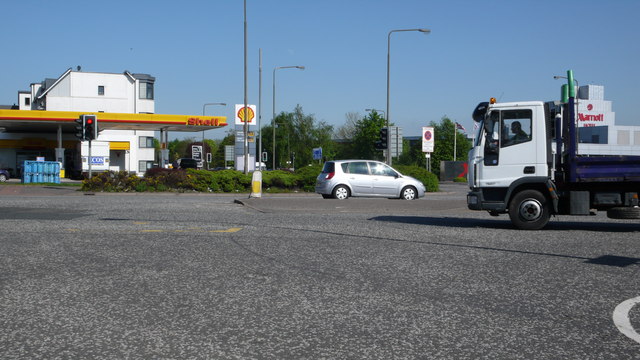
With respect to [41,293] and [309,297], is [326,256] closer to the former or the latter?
[309,297]

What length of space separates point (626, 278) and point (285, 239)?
551 cm

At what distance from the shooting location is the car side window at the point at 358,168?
2473 centimetres

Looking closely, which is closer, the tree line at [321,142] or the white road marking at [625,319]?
the white road marking at [625,319]

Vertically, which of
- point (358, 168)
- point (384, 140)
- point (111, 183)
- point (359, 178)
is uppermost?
point (384, 140)

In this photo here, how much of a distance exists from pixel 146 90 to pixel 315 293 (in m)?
73.8

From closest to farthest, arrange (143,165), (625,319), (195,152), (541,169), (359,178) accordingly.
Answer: (625,319) → (541,169) → (359,178) → (195,152) → (143,165)

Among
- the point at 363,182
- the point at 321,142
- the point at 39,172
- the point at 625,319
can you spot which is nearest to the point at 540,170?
the point at 625,319

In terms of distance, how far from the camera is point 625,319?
5445 millimetres

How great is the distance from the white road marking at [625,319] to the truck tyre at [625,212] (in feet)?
20.8

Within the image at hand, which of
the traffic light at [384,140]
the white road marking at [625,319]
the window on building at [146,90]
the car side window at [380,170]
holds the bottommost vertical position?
the white road marking at [625,319]

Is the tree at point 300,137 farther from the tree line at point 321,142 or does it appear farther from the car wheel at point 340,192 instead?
the car wheel at point 340,192

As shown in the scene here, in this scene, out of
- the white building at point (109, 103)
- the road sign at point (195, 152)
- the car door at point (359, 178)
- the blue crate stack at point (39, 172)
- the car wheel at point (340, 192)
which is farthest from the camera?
the road sign at point (195, 152)

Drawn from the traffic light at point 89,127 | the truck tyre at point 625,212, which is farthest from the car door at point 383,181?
the traffic light at point 89,127

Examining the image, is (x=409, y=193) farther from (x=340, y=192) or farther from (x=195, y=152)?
(x=195, y=152)
